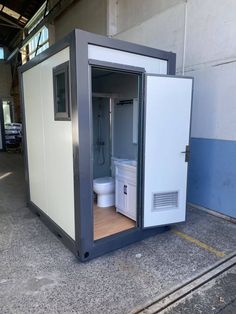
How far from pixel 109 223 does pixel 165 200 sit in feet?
2.59

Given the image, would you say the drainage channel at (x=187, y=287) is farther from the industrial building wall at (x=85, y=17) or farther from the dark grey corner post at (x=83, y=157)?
the industrial building wall at (x=85, y=17)

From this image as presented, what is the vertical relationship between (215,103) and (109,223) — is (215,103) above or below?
above

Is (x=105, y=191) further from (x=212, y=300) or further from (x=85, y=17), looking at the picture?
(x=85, y=17)

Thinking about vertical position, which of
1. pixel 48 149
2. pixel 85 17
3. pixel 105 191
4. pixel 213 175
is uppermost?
pixel 85 17

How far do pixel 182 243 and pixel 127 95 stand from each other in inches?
98.8

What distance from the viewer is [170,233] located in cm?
311

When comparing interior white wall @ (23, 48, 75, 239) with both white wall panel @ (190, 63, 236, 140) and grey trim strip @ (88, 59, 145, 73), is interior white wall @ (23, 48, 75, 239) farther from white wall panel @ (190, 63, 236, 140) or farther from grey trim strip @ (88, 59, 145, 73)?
white wall panel @ (190, 63, 236, 140)

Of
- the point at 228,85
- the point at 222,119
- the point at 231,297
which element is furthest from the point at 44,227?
the point at 228,85

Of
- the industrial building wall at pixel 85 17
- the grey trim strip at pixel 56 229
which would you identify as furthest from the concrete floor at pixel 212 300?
the industrial building wall at pixel 85 17

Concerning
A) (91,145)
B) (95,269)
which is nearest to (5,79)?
(91,145)

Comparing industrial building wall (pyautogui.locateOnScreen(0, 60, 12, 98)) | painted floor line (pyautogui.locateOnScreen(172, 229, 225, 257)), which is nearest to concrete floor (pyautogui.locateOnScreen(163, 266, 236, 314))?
painted floor line (pyautogui.locateOnScreen(172, 229, 225, 257))

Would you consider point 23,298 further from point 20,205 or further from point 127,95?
point 127,95

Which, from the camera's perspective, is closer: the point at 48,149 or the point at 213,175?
the point at 48,149

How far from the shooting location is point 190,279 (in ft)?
A: 7.15
